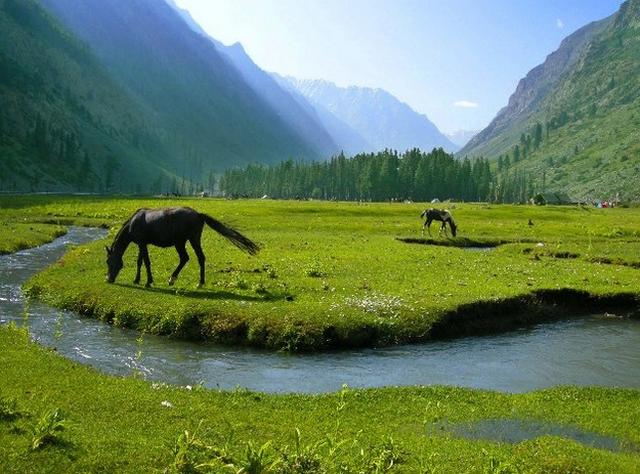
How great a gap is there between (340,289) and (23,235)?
3522 centimetres

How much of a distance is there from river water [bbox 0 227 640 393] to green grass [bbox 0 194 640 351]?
0.95 meters

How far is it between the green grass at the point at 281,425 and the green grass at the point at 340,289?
6616 mm

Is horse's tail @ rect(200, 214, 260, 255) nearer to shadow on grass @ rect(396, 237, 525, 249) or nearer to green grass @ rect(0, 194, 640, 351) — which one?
green grass @ rect(0, 194, 640, 351)

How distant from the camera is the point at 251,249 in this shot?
1257 inches

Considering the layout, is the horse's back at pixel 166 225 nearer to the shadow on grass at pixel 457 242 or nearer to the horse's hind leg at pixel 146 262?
the horse's hind leg at pixel 146 262

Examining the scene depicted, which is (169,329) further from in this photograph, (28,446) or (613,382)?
(613,382)

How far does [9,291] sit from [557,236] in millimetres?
54568

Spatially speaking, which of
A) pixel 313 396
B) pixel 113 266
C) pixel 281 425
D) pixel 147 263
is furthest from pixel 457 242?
pixel 281 425

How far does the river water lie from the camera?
2027 cm

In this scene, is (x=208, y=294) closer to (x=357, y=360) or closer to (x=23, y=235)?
(x=357, y=360)

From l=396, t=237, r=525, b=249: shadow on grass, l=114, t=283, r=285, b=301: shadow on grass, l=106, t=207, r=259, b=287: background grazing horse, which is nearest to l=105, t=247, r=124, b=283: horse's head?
l=106, t=207, r=259, b=287: background grazing horse

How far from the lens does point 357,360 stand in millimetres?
22531

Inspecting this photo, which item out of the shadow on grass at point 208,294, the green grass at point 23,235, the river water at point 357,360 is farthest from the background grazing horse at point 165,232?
the green grass at point 23,235

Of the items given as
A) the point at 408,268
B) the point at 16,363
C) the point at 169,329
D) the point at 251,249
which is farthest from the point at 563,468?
the point at 408,268
